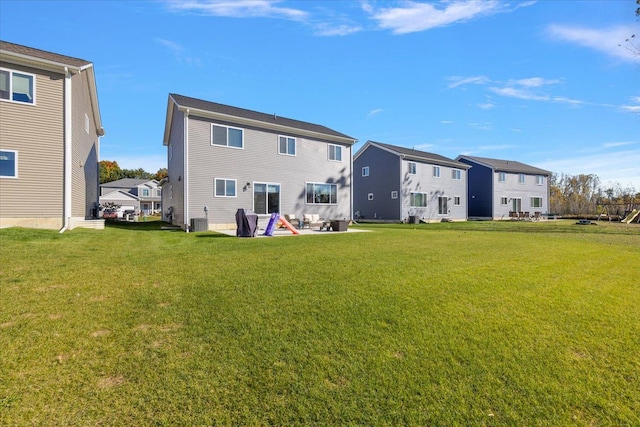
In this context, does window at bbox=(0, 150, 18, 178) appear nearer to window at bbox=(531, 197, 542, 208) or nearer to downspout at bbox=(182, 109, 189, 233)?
downspout at bbox=(182, 109, 189, 233)

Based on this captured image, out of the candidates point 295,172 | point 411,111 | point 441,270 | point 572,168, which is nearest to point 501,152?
point 572,168

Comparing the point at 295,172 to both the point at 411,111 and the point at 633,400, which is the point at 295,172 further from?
the point at 633,400

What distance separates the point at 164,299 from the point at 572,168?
62262 mm

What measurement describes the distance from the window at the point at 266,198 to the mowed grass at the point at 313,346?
1109cm

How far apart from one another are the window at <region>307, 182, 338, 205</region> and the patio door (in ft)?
85.7

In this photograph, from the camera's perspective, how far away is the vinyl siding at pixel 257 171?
1516 centimetres

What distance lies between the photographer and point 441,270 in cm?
602

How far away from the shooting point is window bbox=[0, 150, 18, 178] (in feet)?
34.5

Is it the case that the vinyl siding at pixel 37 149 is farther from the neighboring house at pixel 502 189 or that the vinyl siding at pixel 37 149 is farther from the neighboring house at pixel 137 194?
the neighboring house at pixel 137 194

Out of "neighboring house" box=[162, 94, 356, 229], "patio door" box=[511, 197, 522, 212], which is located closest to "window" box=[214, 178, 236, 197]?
"neighboring house" box=[162, 94, 356, 229]

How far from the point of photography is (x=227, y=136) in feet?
52.7

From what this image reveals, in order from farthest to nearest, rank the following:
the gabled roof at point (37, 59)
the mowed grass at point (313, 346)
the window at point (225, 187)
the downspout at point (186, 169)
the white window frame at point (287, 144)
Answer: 1. the white window frame at point (287, 144)
2. the window at point (225, 187)
3. the downspout at point (186, 169)
4. the gabled roof at point (37, 59)
5. the mowed grass at point (313, 346)

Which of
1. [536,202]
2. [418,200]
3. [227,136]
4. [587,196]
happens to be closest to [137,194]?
[227,136]

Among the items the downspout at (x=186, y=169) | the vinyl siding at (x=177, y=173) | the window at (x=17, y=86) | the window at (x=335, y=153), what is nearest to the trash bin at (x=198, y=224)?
the downspout at (x=186, y=169)
